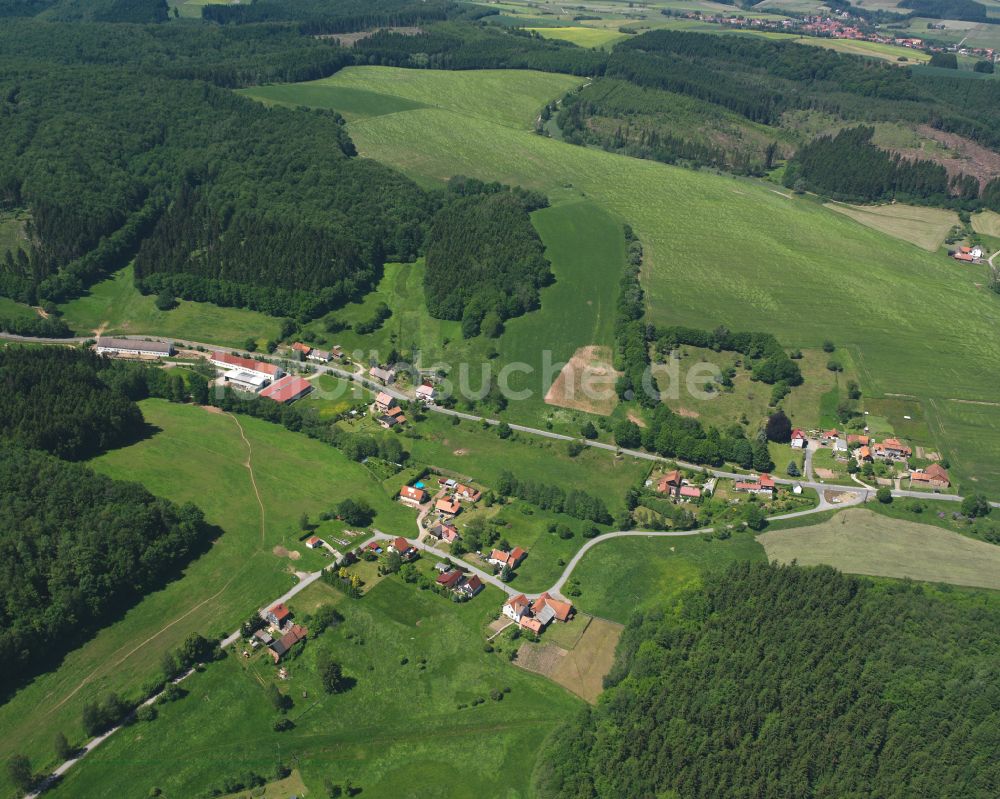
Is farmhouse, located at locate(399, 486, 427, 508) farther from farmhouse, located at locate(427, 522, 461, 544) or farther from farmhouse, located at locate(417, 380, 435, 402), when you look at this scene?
farmhouse, located at locate(417, 380, 435, 402)

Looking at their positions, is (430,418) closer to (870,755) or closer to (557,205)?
(870,755)

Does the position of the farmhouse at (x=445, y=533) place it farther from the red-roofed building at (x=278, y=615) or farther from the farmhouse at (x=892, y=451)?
the farmhouse at (x=892, y=451)

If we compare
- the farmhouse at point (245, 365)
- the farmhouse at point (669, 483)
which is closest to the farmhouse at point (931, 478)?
the farmhouse at point (669, 483)

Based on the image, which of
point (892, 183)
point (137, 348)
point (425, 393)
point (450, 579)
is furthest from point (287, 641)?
point (892, 183)

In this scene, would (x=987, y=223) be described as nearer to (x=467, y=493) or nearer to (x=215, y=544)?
(x=467, y=493)

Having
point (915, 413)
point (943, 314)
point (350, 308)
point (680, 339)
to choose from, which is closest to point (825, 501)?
point (915, 413)

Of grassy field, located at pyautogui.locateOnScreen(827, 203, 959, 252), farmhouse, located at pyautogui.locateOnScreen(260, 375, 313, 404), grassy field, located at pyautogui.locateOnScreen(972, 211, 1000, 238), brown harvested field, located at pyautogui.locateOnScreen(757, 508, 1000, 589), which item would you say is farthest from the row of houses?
grassy field, located at pyautogui.locateOnScreen(972, 211, 1000, 238)
